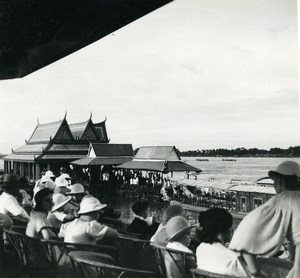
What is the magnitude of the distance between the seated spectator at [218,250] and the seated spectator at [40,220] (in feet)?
4.00

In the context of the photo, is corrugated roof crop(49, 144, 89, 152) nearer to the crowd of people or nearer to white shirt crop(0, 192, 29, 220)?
white shirt crop(0, 192, 29, 220)

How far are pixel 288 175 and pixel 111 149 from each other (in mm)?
14764

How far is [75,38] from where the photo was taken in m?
2.55

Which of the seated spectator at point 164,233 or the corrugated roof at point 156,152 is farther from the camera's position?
the corrugated roof at point 156,152

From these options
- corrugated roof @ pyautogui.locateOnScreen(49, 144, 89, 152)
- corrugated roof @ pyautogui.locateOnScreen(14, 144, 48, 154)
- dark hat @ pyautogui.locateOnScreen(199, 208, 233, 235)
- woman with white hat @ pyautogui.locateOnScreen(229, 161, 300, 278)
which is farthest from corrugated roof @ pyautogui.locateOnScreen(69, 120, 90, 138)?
woman with white hat @ pyautogui.locateOnScreen(229, 161, 300, 278)

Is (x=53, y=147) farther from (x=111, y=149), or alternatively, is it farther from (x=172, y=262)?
(x=172, y=262)

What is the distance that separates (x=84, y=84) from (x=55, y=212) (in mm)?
2220

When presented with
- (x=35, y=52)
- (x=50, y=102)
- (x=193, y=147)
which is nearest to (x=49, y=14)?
(x=35, y=52)

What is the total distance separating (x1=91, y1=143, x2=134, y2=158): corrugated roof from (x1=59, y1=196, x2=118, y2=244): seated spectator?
13.1 meters

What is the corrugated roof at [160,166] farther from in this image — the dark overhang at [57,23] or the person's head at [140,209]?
the dark overhang at [57,23]

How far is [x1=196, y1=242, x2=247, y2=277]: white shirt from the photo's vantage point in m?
1.69

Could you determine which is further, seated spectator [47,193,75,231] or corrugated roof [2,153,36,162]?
corrugated roof [2,153,36,162]

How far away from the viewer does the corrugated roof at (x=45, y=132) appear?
669 inches

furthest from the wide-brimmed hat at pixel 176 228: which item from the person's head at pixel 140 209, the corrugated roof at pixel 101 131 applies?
the corrugated roof at pixel 101 131
